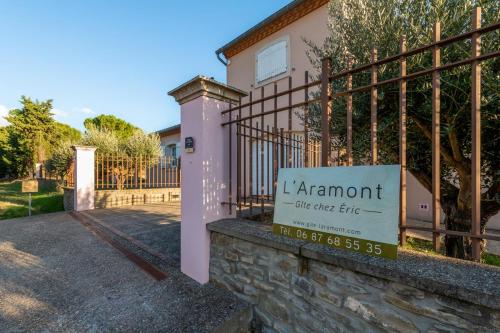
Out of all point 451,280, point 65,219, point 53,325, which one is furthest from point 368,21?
point 65,219

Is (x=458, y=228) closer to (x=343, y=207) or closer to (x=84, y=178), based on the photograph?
(x=343, y=207)

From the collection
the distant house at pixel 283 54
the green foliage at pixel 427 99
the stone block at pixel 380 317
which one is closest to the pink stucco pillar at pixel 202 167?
the green foliage at pixel 427 99

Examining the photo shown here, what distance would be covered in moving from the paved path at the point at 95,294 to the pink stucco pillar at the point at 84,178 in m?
3.50

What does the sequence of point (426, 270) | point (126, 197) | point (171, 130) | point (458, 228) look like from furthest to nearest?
point (171, 130) < point (126, 197) < point (458, 228) < point (426, 270)

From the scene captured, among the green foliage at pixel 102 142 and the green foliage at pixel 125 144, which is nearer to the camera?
the green foliage at pixel 102 142

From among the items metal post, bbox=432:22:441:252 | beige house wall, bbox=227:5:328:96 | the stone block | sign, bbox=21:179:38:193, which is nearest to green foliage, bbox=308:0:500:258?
metal post, bbox=432:22:441:252

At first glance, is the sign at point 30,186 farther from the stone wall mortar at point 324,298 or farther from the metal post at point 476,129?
the metal post at point 476,129

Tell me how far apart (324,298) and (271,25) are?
946 cm

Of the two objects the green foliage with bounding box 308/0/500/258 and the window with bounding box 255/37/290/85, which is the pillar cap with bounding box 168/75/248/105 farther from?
the window with bounding box 255/37/290/85

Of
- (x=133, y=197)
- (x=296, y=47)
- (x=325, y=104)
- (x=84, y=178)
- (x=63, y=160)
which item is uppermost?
(x=296, y=47)

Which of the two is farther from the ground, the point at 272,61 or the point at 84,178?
the point at 272,61

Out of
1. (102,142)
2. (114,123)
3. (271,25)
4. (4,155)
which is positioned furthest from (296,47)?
(4,155)

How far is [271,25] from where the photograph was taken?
892 cm

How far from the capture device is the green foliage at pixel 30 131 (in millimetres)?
23472
